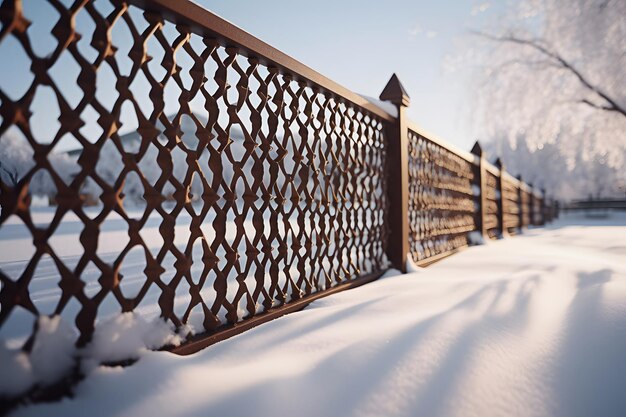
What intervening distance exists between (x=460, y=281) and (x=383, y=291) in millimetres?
621

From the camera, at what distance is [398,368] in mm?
1133

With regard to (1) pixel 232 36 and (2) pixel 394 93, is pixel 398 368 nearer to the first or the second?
(1) pixel 232 36

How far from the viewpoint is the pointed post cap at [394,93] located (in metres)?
3.00

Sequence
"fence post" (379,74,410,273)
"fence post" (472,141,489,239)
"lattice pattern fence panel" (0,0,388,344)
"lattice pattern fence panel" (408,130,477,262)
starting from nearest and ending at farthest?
"lattice pattern fence panel" (0,0,388,344), "fence post" (379,74,410,273), "lattice pattern fence panel" (408,130,477,262), "fence post" (472,141,489,239)

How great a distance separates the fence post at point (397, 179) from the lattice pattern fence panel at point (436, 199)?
321mm

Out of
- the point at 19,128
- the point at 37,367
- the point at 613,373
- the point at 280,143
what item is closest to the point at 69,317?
the point at 37,367

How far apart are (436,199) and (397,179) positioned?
123 centimetres

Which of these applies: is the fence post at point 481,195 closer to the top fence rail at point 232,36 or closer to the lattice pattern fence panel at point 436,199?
Answer: the lattice pattern fence panel at point 436,199

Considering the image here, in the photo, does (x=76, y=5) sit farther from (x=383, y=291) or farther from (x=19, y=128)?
(x=383, y=291)

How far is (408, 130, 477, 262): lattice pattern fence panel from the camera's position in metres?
3.40

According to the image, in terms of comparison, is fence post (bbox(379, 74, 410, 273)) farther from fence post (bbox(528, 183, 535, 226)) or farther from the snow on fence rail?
fence post (bbox(528, 183, 535, 226))

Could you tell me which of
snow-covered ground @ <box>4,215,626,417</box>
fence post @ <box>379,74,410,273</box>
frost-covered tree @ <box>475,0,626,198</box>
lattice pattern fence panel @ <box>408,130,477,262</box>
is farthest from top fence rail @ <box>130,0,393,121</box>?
frost-covered tree @ <box>475,0,626,198</box>

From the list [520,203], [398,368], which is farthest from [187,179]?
[520,203]

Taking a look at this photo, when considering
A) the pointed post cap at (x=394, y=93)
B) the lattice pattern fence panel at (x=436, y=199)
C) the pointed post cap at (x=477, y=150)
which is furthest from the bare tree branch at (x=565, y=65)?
the pointed post cap at (x=394, y=93)
